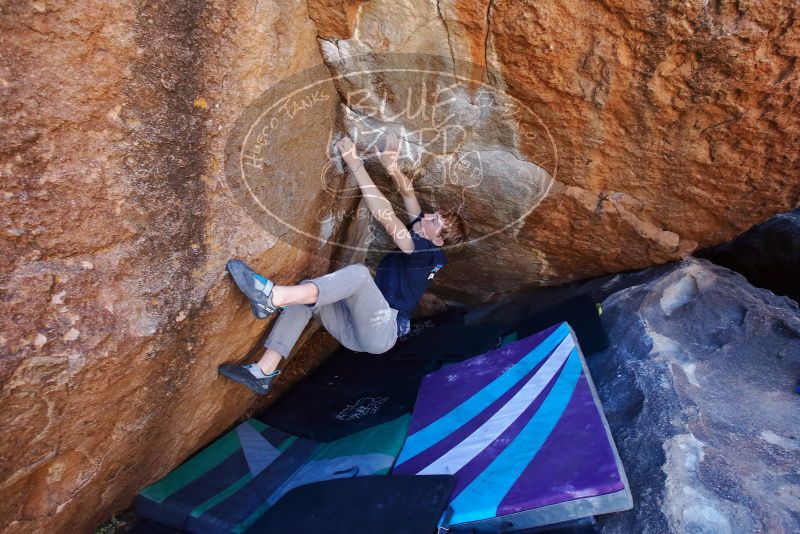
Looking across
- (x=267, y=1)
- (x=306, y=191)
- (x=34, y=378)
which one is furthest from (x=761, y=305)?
(x=34, y=378)

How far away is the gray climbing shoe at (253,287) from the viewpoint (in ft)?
6.78

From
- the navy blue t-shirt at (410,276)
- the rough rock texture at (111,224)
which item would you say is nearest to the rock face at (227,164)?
the rough rock texture at (111,224)

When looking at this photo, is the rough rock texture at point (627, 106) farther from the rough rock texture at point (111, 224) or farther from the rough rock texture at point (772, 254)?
the rough rock texture at point (772, 254)

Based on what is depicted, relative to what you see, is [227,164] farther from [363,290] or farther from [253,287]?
[363,290]

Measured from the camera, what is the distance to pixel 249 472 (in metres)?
2.67

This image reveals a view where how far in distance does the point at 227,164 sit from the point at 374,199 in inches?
34.4

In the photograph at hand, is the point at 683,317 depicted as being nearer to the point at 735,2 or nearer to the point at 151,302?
the point at 735,2

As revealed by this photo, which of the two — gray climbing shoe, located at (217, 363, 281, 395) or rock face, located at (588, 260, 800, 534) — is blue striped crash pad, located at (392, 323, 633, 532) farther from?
gray climbing shoe, located at (217, 363, 281, 395)

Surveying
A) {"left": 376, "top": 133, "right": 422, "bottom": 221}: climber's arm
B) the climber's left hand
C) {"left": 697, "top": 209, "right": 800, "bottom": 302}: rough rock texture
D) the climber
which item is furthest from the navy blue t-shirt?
{"left": 697, "top": 209, "right": 800, "bottom": 302}: rough rock texture

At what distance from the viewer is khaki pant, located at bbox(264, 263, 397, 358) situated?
228cm

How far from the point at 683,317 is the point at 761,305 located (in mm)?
356

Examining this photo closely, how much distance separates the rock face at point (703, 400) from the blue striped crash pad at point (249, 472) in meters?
1.03

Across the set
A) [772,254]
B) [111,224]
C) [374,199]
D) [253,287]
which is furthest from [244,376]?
[772,254]

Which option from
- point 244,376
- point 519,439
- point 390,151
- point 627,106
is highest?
point 627,106
